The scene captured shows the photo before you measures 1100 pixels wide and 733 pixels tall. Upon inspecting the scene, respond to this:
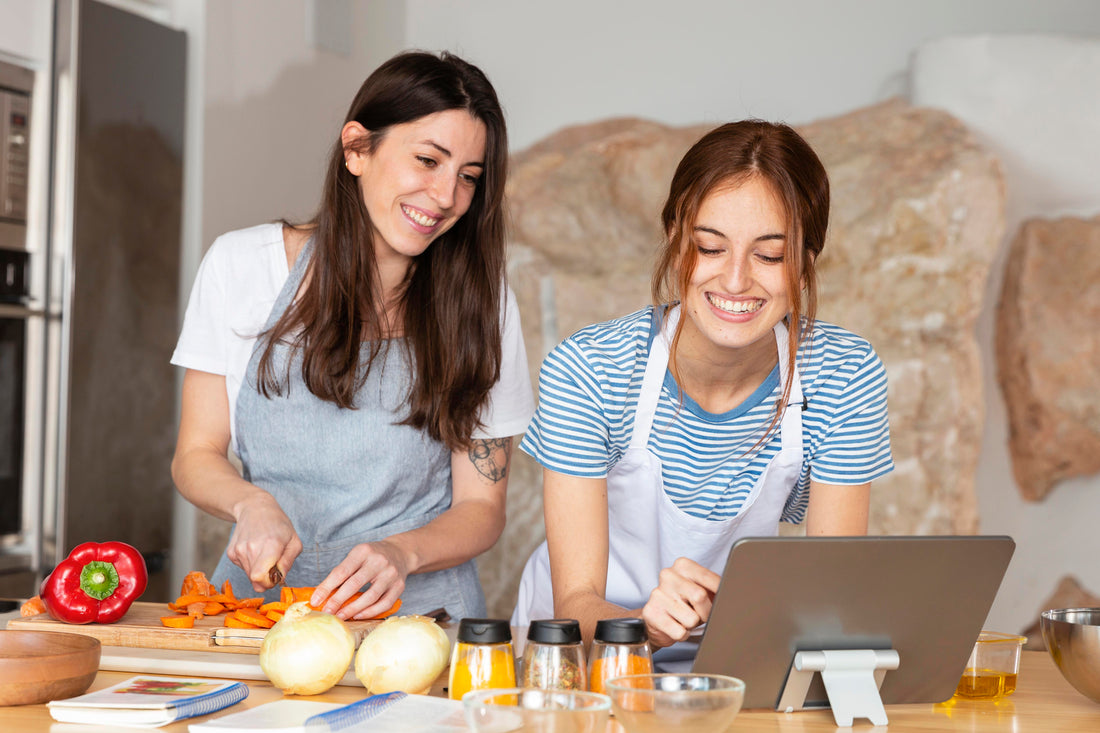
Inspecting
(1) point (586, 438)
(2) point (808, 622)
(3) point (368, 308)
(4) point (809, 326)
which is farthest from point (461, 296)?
(2) point (808, 622)

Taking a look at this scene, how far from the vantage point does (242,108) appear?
3.41 meters

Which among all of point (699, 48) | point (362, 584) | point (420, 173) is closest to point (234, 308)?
point (420, 173)

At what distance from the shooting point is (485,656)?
1.09 m

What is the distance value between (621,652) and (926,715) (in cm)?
37

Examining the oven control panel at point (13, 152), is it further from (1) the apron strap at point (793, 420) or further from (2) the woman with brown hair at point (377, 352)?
(1) the apron strap at point (793, 420)

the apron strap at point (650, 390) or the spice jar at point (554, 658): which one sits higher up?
the apron strap at point (650, 390)

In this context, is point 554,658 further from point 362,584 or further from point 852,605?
point 362,584

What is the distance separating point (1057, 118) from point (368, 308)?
266 cm

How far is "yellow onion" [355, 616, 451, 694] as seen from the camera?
1177 mm

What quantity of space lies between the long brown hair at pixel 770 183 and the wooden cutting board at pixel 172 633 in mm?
680

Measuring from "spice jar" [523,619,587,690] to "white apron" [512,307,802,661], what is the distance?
0.59 m

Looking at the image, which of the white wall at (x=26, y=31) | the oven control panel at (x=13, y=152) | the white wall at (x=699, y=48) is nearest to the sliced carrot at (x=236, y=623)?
the oven control panel at (x=13, y=152)

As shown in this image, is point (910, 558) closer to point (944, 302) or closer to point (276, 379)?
point (276, 379)

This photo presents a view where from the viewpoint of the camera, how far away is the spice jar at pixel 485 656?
1085 millimetres
